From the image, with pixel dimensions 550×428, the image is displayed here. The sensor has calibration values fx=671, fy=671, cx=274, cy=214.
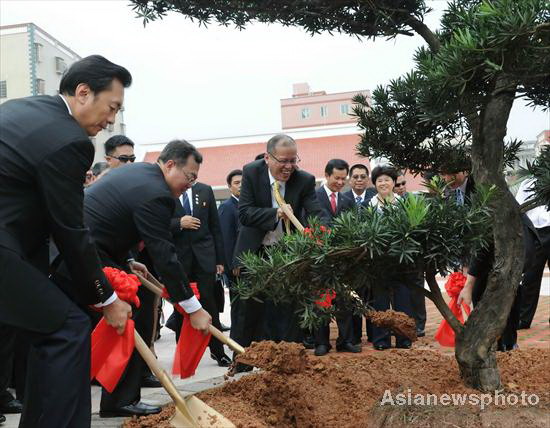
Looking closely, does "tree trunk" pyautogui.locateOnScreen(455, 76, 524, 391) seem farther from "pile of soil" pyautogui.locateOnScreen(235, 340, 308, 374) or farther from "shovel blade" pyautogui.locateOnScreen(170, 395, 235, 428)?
"shovel blade" pyautogui.locateOnScreen(170, 395, 235, 428)

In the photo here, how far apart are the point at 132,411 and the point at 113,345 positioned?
66 centimetres

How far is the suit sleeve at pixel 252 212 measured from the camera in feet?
17.3

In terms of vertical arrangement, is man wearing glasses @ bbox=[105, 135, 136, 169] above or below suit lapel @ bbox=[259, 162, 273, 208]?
above

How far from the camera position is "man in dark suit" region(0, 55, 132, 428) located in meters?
2.63

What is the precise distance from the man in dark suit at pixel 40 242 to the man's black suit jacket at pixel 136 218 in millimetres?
986

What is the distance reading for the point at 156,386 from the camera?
17.3ft

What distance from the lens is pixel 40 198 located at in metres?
2.73

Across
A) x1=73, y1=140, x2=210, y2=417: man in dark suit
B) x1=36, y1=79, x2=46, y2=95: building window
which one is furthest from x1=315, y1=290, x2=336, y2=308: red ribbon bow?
x1=36, y1=79, x2=46, y2=95: building window

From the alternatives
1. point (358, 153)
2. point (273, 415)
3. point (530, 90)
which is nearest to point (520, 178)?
point (530, 90)

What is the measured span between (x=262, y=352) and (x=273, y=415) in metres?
0.35

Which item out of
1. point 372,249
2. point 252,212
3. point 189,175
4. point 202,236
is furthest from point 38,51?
point 372,249

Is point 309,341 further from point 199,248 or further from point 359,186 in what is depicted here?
point 359,186

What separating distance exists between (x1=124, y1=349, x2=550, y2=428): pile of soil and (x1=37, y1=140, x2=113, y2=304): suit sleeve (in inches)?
43.4

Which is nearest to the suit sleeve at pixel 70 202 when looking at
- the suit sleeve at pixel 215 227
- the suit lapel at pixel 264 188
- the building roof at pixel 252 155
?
the suit lapel at pixel 264 188
